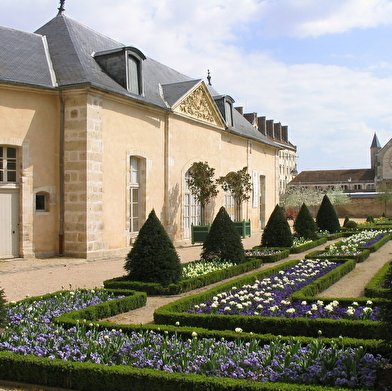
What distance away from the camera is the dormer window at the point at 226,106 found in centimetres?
1991

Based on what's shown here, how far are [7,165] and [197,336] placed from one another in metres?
8.40

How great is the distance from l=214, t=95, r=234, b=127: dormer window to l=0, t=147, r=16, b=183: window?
10.6 meters

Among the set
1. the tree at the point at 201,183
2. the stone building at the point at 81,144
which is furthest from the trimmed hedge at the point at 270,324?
the tree at the point at 201,183

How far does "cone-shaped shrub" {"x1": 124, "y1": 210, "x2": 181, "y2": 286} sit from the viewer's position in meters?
7.56

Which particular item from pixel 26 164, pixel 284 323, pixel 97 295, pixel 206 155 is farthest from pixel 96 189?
pixel 284 323

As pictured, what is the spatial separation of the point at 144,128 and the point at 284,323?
1010cm

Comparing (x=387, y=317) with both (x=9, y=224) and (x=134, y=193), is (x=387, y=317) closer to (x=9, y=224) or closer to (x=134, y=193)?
(x=9, y=224)

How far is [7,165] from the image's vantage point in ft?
36.8

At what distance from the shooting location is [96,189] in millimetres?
11898

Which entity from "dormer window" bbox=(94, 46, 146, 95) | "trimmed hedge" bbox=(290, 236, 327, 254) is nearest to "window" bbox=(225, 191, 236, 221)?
"trimmed hedge" bbox=(290, 236, 327, 254)

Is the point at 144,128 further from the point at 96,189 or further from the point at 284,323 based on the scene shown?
the point at 284,323

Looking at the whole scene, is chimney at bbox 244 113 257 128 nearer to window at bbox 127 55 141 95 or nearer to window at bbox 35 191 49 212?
window at bbox 127 55 141 95

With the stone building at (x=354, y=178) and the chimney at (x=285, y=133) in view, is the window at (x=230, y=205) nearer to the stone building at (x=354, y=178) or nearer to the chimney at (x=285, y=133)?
the chimney at (x=285, y=133)

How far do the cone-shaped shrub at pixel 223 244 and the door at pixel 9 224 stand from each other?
188 inches
